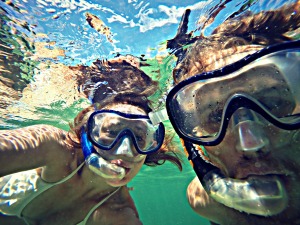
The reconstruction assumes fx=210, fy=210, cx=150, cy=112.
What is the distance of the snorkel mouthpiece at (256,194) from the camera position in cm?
242

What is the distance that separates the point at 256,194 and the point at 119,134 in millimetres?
3111

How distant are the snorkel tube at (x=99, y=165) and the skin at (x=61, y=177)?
214mm

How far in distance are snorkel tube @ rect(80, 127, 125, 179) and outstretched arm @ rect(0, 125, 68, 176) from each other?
0.66 m

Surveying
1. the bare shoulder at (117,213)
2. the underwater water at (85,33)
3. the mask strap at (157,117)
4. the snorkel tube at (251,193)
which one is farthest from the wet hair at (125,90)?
the snorkel tube at (251,193)

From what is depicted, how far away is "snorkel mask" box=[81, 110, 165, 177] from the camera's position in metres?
4.68

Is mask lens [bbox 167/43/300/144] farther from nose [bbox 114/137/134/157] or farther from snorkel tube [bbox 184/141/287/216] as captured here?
nose [bbox 114/137/134/157]

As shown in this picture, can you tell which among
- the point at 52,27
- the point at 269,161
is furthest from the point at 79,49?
the point at 269,161

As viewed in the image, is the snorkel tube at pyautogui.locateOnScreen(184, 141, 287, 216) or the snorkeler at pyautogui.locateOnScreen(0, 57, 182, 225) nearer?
the snorkel tube at pyautogui.locateOnScreen(184, 141, 287, 216)

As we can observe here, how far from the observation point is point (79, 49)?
6562mm

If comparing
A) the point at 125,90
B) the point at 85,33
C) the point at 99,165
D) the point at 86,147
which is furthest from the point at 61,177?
the point at 125,90

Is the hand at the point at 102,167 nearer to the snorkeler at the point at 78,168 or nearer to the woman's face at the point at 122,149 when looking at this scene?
the snorkeler at the point at 78,168

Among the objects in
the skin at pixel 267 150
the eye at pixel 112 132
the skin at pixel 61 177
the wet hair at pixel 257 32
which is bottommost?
the skin at pixel 61 177

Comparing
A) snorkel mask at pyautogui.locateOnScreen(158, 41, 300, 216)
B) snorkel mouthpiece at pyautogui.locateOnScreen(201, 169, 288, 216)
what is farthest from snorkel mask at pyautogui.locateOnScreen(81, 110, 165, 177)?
snorkel mouthpiece at pyautogui.locateOnScreen(201, 169, 288, 216)

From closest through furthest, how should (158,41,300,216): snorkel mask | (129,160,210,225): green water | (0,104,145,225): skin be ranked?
(158,41,300,216): snorkel mask
(0,104,145,225): skin
(129,160,210,225): green water
